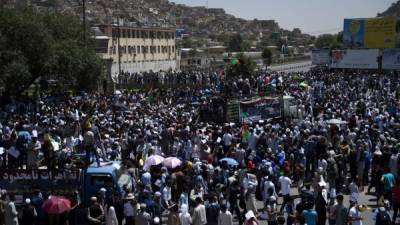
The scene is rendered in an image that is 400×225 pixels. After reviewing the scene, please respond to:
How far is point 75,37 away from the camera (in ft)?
127

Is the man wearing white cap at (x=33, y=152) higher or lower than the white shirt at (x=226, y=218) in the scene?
higher

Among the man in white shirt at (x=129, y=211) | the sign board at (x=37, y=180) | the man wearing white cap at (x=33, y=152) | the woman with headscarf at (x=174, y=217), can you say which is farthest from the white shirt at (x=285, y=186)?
the man wearing white cap at (x=33, y=152)

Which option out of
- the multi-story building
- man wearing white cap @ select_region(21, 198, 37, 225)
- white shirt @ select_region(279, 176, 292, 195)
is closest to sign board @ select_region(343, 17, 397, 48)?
the multi-story building

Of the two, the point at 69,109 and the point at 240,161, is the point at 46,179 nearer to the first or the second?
the point at 240,161

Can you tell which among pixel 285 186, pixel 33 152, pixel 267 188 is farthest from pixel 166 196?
pixel 33 152

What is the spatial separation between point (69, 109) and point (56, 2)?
6543 inches

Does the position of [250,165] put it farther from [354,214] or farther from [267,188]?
[354,214]

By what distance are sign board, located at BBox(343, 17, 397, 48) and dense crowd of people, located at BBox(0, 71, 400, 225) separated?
130 ft

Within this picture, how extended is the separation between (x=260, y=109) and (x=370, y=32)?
145 feet

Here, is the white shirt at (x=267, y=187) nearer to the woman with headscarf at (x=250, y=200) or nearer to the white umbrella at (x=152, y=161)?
the woman with headscarf at (x=250, y=200)

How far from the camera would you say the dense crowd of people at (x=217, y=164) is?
478 inches

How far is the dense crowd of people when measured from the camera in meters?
12.1

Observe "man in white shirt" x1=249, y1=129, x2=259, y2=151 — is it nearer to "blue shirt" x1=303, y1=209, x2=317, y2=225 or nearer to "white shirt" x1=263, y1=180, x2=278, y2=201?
"white shirt" x1=263, y1=180, x2=278, y2=201

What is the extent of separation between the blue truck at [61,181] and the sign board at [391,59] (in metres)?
50.1
